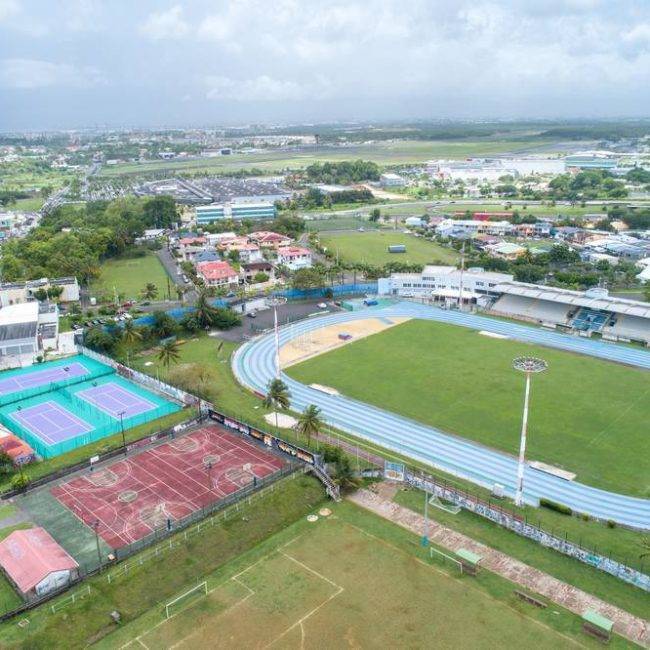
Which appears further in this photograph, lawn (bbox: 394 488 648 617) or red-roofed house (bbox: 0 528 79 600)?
lawn (bbox: 394 488 648 617)

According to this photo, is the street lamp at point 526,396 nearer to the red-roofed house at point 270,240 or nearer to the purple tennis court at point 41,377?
the purple tennis court at point 41,377

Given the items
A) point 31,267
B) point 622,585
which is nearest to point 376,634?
point 622,585

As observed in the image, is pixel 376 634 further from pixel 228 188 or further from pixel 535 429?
pixel 228 188

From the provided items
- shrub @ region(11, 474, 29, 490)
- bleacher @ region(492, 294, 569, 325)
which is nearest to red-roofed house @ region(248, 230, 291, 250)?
bleacher @ region(492, 294, 569, 325)

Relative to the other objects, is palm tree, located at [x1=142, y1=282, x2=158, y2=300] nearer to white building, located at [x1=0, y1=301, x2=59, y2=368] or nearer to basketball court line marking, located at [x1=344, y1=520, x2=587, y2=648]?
white building, located at [x1=0, y1=301, x2=59, y2=368]

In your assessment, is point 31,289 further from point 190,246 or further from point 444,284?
point 444,284
